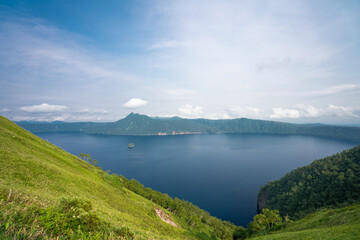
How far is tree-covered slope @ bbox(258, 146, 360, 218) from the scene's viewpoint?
93188mm

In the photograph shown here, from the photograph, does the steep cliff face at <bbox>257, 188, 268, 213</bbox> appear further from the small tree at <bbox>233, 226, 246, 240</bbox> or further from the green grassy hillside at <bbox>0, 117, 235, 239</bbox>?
the green grassy hillside at <bbox>0, 117, 235, 239</bbox>

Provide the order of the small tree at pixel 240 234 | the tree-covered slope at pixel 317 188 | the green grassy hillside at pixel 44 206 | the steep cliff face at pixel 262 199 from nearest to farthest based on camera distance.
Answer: the green grassy hillside at pixel 44 206 < the small tree at pixel 240 234 < the tree-covered slope at pixel 317 188 < the steep cliff face at pixel 262 199

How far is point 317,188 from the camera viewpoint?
342 feet

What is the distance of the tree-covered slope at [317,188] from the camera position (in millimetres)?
93188

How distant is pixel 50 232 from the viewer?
8008 mm

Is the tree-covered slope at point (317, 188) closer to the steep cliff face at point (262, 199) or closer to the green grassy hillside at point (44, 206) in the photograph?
the steep cliff face at point (262, 199)

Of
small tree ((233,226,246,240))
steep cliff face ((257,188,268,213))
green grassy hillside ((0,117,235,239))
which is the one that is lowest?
steep cliff face ((257,188,268,213))

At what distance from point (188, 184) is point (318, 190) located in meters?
99.0

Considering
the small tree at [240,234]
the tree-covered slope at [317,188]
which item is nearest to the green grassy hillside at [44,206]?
the small tree at [240,234]

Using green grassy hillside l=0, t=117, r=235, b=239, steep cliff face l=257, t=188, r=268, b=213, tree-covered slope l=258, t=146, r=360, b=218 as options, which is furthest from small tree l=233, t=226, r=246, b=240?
steep cliff face l=257, t=188, r=268, b=213

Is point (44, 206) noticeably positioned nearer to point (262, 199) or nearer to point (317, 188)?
point (262, 199)

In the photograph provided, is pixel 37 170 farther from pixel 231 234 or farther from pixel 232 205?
pixel 232 205

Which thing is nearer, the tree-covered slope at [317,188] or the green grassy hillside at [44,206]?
the green grassy hillside at [44,206]

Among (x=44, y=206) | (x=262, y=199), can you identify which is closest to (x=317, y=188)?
(x=262, y=199)
